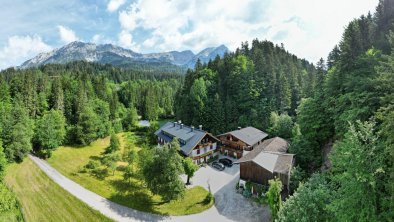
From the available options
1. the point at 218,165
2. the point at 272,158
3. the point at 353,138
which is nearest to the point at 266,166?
the point at 272,158

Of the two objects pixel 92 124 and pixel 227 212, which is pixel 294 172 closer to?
pixel 227 212

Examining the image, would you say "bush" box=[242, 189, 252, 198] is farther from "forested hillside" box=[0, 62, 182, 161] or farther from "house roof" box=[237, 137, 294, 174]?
"forested hillside" box=[0, 62, 182, 161]

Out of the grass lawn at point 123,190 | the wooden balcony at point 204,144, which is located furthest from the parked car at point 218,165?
the grass lawn at point 123,190

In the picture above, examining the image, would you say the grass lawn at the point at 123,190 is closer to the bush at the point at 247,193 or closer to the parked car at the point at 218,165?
the bush at the point at 247,193

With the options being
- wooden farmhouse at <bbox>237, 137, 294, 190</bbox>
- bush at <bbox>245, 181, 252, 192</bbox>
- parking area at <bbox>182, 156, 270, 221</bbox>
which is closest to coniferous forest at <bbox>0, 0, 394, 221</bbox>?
wooden farmhouse at <bbox>237, 137, 294, 190</bbox>

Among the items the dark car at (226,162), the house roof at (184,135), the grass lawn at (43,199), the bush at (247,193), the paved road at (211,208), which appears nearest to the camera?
the paved road at (211,208)

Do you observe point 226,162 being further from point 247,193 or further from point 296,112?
point 296,112
